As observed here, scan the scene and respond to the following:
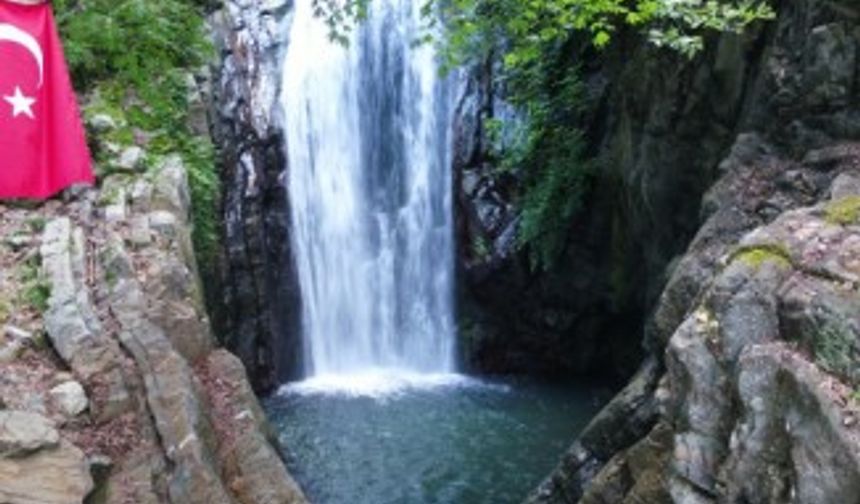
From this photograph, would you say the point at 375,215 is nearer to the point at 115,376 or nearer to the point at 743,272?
the point at 115,376

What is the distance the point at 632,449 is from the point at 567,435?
6512 millimetres

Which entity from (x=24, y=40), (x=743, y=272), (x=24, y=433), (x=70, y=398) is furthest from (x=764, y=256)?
(x=24, y=40)

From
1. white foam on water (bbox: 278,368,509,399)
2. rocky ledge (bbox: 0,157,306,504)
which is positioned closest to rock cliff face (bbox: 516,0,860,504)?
rocky ledge (bbox: 0,157,306,504)

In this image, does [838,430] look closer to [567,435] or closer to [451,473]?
[451,473]

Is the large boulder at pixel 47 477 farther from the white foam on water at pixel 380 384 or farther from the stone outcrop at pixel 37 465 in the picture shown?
the white foam on water at pixel 380 384

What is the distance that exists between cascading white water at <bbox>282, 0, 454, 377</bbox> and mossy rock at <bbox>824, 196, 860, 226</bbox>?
39.4 feet

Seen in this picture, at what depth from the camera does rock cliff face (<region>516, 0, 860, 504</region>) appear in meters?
5.93

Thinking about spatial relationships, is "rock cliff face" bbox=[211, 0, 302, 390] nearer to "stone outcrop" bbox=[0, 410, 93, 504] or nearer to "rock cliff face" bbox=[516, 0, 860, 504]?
"rock cliff face" bbox=[516, 0, 860, 504]

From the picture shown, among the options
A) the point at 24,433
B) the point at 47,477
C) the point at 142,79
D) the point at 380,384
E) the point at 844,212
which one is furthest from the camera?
the point at 380,384

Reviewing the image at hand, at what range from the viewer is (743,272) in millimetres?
6957

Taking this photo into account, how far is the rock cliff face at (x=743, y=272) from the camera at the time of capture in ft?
19.4

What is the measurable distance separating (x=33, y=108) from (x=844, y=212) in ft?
23.4

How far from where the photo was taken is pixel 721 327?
22.5 feet

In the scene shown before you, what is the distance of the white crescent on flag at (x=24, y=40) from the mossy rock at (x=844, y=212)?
23.1 feet
